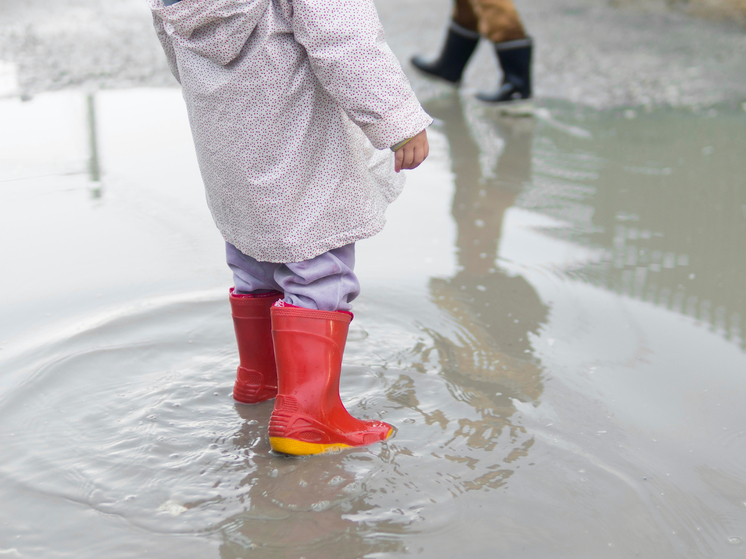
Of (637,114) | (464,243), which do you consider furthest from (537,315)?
(637,114)

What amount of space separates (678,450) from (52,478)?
3.82 ft

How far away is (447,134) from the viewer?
3527mm

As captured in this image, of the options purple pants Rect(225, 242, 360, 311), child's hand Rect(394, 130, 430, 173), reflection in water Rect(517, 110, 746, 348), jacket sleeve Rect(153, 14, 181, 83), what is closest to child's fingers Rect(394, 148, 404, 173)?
child's hand Rect(394, 130, 430, 173)

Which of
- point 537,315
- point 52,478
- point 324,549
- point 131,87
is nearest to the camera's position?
point 324,549

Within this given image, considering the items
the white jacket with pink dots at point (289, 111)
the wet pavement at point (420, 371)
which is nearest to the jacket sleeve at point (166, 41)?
the white jacket with pink dots at point (289, 111)

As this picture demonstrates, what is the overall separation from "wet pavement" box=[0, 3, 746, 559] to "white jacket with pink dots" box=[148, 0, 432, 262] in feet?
1.37

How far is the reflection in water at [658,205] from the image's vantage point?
2.14 m

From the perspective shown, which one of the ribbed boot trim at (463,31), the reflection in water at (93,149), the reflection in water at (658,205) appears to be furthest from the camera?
the ribbed boot trim at (463,31)

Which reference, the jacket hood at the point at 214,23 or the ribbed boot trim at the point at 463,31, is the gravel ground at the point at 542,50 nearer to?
the ribbed boot trim at the point at 463,31

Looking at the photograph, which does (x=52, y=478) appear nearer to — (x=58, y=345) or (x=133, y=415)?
(x=133, y=415)

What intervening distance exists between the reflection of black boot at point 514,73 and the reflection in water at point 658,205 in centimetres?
29

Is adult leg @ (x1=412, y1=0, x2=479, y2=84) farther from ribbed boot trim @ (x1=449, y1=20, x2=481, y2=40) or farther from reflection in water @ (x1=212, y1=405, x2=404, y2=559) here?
reflection in water @ (x1=212, y1=405, x2=404, y2=559)

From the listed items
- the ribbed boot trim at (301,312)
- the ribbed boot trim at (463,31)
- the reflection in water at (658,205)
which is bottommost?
the reflection in water at (658,205)

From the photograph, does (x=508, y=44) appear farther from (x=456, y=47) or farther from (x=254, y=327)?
(x=254, y=327)
